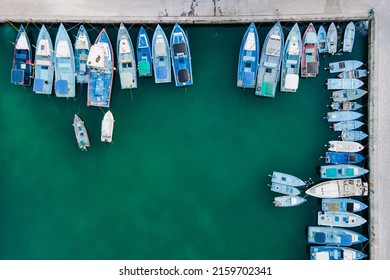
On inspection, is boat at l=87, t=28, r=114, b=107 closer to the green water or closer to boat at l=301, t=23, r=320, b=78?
the green water

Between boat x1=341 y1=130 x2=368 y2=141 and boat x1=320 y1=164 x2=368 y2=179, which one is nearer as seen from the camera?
boat x1=320 y1=164 x2=368 y2=179

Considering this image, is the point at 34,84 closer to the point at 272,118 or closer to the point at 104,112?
the point at 104,112

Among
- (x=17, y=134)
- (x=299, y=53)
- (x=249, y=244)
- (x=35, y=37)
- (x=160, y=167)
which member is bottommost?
(x=249, y=244)

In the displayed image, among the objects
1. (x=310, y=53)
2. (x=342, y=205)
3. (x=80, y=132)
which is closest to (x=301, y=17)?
(x=310, y=53)

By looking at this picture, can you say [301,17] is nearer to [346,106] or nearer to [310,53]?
[310,53]

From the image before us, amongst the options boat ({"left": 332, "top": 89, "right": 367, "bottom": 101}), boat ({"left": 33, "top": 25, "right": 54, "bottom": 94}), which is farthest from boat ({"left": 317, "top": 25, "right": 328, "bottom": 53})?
boat ({"left": 33, "top": 25, "right": 54, "bottom": 94})

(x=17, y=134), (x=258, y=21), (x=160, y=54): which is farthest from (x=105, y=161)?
(x=258, y=21)

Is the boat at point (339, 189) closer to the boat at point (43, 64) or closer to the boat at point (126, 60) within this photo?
the boat at point (126, 60)

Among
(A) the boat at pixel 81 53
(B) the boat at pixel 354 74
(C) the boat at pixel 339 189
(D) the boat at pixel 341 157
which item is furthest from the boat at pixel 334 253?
(A) the boat at pixel 81 53
